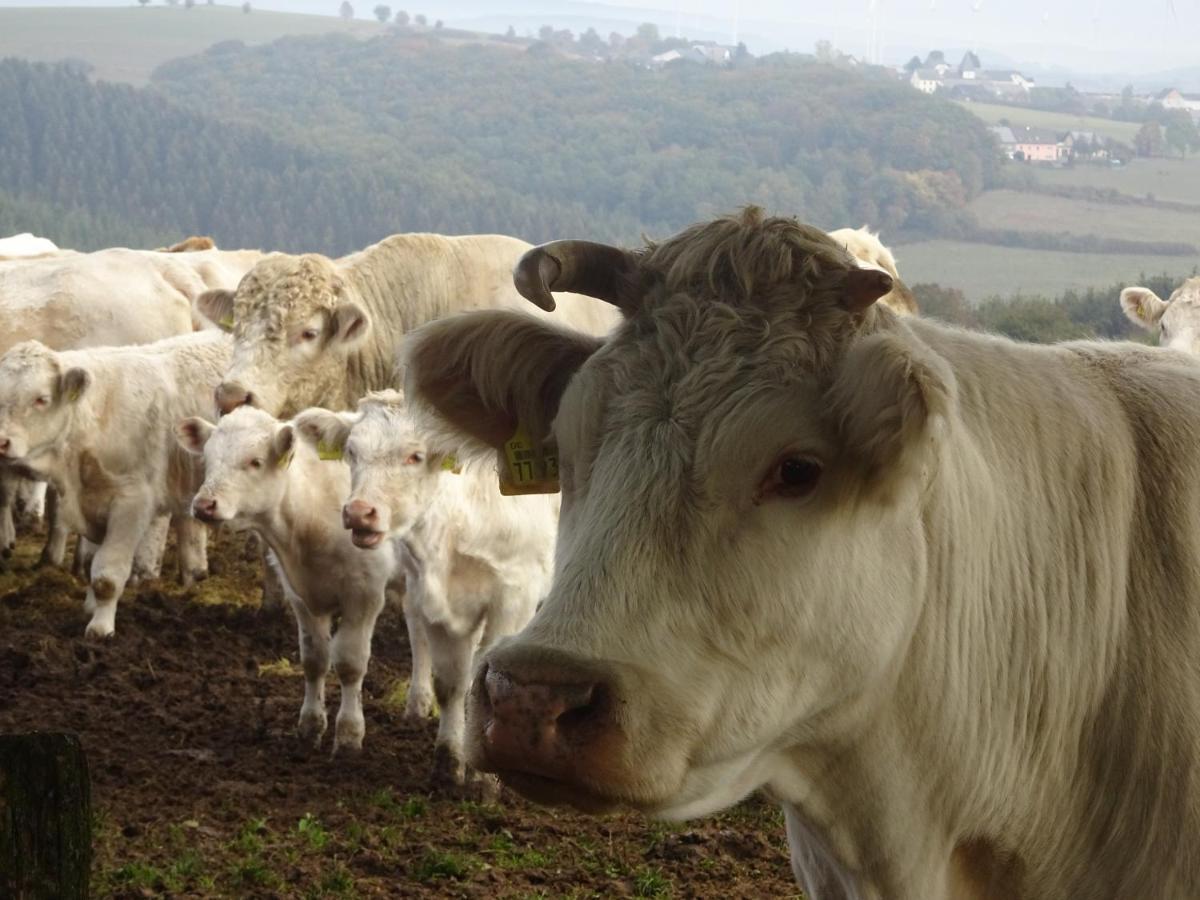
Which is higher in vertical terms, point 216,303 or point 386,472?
point 386,472

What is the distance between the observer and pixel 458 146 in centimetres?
2086

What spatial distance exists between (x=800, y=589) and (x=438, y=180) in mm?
19354

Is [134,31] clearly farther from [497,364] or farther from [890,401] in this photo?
[890,401]

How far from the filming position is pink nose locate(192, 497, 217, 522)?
7.79m

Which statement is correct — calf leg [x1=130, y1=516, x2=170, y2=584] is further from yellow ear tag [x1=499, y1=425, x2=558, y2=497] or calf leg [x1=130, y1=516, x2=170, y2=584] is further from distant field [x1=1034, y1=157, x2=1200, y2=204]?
distant field [x1=1034, y1=157, x2=1200, y2=204]

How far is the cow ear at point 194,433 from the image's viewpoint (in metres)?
8.69

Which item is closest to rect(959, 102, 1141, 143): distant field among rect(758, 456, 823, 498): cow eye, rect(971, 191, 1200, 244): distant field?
rect(971, 191, 1200, 244): distant field

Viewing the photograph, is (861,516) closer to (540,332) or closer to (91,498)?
(540,332)

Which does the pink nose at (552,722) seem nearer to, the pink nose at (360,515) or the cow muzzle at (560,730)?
the cow muzzle at (560,730)

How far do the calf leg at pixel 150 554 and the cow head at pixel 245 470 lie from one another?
3.39 m

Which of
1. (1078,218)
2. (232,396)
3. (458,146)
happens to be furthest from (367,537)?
(458,146)

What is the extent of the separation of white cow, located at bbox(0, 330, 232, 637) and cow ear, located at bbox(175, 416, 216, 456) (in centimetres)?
137

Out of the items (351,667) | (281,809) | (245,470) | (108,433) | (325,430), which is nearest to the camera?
(281,809)

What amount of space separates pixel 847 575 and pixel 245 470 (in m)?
5.87
